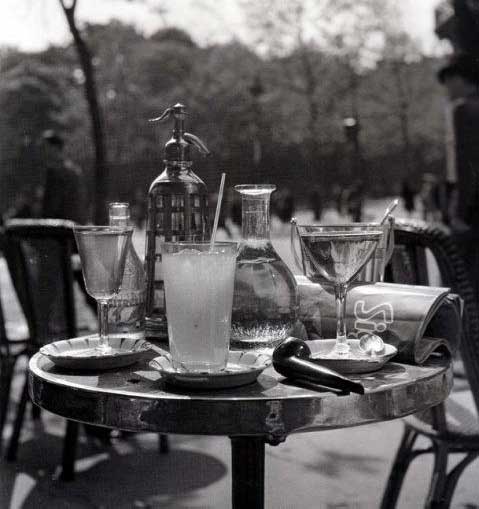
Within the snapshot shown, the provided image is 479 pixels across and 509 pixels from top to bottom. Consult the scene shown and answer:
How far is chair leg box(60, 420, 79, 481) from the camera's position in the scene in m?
2.97

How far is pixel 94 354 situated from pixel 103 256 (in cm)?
16

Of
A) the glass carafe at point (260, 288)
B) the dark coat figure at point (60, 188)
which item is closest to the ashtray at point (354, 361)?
the glass carafe at point (260, 288)

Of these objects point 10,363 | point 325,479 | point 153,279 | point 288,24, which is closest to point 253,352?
point 153,279

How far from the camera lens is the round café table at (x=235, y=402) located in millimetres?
1107

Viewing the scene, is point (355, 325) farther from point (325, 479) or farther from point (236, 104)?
point (236, 104)

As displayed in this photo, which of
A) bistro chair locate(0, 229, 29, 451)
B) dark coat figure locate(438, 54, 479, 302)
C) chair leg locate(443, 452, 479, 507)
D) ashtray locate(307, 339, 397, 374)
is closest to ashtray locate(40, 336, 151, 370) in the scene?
ashtray locate(307, 339, 397, 374)

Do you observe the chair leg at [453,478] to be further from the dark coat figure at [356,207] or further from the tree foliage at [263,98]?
the tree foliage at [263,98]

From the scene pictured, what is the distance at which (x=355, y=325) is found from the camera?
143 cm

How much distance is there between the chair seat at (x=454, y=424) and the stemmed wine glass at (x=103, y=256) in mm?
1050

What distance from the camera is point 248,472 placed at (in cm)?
134

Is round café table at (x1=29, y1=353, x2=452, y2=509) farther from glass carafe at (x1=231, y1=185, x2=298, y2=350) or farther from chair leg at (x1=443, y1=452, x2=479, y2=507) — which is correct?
chair leg at (x1=443, y1=452, x2=479, y2=507)

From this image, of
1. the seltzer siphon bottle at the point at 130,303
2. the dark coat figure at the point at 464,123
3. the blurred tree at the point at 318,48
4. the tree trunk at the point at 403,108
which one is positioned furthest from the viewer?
the tree trunk at the point at 403,108

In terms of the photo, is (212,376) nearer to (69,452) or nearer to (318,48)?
(69,452)

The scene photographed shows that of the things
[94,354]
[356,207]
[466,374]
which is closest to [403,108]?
[356,207]
